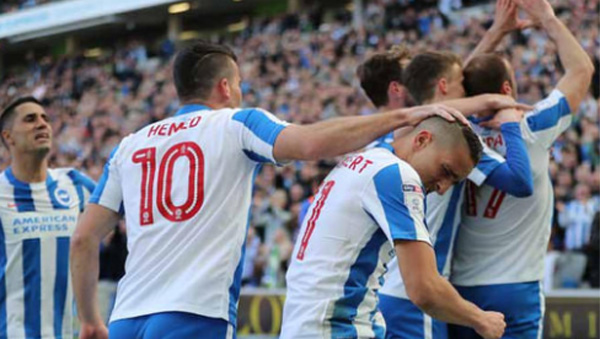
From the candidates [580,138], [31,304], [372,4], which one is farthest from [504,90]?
[372,4]

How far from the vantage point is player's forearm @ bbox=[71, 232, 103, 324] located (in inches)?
181

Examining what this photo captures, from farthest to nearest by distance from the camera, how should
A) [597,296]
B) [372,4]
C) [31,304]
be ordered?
[372,4] → [597,296] → [31,304]

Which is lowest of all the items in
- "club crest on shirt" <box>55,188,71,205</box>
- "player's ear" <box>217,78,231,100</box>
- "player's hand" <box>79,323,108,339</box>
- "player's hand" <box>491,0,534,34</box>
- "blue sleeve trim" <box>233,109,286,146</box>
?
"player's hand" <box>79,323,108,339</box>

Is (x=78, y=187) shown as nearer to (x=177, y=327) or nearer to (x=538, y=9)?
(x=177, y=327)

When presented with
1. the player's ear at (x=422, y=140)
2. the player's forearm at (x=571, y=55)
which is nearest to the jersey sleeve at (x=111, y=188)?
the player's ear at (x=422, y=140)

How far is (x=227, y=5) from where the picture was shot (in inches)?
1248

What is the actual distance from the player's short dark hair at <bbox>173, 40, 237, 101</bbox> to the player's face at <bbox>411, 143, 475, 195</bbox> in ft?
3.15

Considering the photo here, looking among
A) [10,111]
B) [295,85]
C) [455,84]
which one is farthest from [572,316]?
[295,85]

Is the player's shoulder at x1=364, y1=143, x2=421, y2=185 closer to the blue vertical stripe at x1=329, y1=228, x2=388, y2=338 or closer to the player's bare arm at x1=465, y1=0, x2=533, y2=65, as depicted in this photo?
the blue vertical stripe at x1=329, y1=228, x2=388, y2=338

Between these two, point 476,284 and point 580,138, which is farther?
point 580,138

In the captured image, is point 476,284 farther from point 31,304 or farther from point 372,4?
point 372,4

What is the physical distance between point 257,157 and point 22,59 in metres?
33.2

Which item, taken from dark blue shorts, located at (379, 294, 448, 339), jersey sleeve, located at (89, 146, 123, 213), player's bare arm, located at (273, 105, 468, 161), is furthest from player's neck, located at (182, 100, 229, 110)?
dark blue shorts, located at (379, 294, 448, 339)

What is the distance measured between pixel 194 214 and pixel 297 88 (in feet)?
55.1
